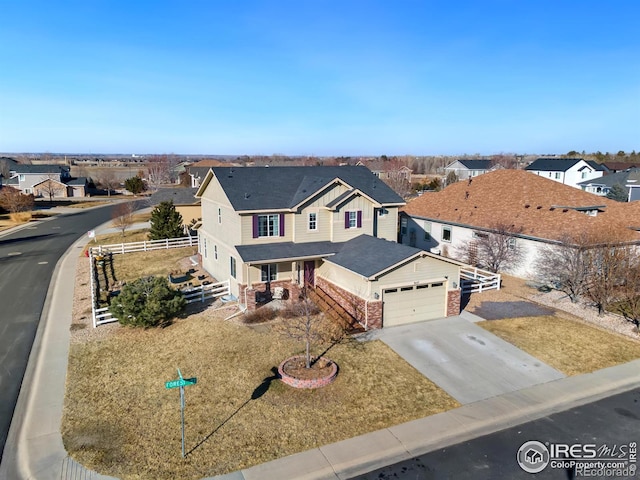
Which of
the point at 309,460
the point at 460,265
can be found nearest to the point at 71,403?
the point at 309,460

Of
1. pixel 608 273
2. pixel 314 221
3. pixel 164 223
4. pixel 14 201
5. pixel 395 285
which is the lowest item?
pixel 395 285

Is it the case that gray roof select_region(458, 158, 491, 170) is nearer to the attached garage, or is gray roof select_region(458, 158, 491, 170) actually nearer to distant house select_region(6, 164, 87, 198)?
distant house select_region(6, 164, 87, 198)

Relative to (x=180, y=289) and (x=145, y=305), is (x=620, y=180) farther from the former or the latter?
(x=145, y=305)

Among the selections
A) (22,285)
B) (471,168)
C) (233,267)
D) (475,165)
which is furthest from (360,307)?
(475,165)

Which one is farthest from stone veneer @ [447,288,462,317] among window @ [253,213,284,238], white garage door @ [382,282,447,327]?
window @ [253,213,284,238]

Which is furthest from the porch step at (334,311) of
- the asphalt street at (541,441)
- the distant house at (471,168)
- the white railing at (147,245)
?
the distant house at (471,168)

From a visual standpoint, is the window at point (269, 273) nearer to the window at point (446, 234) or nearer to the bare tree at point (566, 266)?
the window at point (446, 234)
